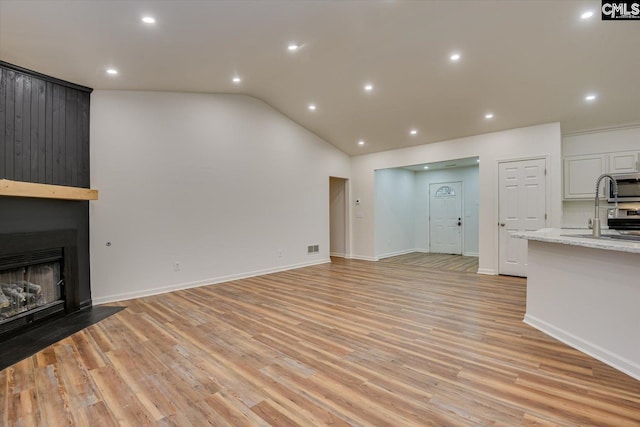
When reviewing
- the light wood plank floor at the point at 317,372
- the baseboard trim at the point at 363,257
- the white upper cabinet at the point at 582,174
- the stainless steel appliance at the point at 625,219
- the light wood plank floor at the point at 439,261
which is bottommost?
the light wood plank floor at the point at 317,372

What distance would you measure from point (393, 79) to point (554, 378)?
4.14m

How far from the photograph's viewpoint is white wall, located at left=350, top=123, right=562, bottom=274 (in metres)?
5.14

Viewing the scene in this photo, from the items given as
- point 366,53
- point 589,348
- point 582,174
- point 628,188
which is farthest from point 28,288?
point 582,174

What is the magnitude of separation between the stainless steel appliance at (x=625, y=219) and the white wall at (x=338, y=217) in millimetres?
5265

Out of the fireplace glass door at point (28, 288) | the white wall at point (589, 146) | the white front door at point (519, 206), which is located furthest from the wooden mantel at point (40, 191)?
the white wall at point (589, 146)

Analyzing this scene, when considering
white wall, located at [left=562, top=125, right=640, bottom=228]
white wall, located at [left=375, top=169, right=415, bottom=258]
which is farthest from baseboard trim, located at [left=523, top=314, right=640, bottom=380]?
white wall, located at [left=375, top=169, right=415, bottom=258]

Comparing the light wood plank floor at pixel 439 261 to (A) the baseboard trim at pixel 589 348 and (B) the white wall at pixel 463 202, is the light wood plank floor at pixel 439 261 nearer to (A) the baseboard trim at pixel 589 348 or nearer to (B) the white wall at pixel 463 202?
(B) the white wall at pixel 463 202

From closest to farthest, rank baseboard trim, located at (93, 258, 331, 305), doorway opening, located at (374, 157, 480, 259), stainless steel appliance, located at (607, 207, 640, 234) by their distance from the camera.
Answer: baseboard trim, located at (93, 258, 331, 305) < stainless steel appliance, located at (607, 207, 640, 234) < doorway opening, located at (374, 157, 480, 259)

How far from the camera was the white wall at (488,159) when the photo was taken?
514 centimetres

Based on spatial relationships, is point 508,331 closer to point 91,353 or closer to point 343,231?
point 91,353

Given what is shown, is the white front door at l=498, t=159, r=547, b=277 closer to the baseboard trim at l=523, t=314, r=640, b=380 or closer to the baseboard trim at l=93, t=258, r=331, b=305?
the baseboard trim at l=523, t=314, r=640, b=380

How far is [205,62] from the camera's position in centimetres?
405

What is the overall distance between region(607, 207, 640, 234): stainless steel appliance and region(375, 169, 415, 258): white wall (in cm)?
436

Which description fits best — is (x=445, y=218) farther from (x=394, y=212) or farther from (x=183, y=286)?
(x=183, y=286)
